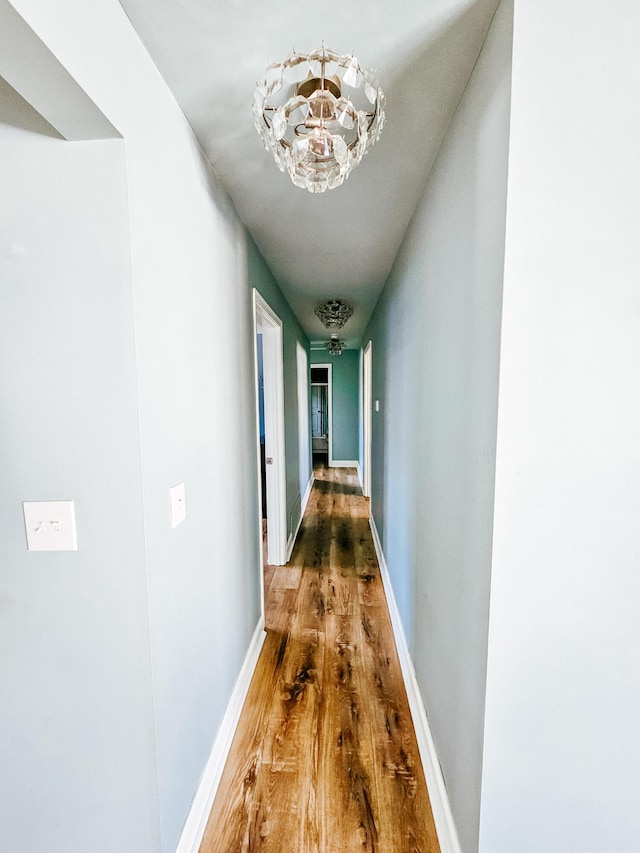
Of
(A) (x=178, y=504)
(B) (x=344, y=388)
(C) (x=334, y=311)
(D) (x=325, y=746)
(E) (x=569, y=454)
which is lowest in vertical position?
(D) (x=325, y=746)

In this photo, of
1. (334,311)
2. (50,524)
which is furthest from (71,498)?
(334,311)

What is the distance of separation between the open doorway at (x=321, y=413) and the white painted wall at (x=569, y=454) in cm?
602

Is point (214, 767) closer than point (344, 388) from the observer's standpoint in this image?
Yes

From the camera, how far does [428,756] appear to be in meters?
1.31

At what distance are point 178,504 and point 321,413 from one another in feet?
23.7

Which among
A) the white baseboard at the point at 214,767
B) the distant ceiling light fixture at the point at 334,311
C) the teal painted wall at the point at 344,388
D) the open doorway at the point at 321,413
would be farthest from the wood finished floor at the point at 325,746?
the open doorway at the point at 321,413

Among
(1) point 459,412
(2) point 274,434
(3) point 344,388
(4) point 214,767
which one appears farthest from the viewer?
(3) point 344,388

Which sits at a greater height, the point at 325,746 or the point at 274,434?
the point at 274,434

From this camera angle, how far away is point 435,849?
1.10 metres

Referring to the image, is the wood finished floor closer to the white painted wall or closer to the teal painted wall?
the white painted wall

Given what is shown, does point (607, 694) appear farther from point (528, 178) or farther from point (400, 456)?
point (400, 456)

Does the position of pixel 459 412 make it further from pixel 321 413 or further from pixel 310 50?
pixel 321 413

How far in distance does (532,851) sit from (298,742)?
2.89ft

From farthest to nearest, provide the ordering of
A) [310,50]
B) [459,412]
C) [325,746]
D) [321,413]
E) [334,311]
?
[321,413], [334,311], [325,746], [459,412], [310,50]
